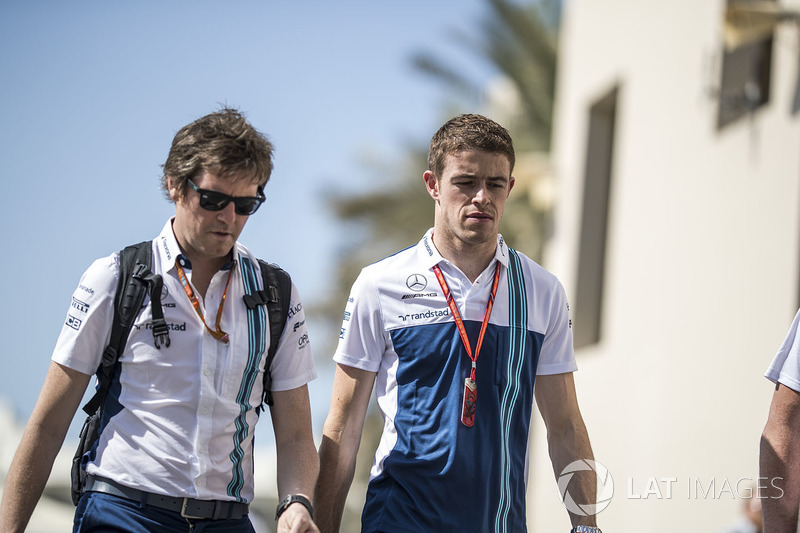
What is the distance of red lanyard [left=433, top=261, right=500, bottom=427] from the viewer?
5.23 meters

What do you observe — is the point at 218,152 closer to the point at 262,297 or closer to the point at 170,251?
the point at 170,251

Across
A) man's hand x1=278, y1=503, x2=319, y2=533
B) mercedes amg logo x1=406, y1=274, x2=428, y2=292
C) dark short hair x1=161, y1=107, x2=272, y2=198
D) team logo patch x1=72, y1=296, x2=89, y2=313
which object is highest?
dark short hair x1=161, y1=107, x2=272, y2=198

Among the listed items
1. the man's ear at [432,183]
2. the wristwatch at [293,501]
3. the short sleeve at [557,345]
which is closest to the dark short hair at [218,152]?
the man's ear at [432,183]

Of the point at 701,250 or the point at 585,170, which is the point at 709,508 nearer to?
the point at 701,250

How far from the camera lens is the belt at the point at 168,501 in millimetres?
4766

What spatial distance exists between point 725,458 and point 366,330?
6794 mm

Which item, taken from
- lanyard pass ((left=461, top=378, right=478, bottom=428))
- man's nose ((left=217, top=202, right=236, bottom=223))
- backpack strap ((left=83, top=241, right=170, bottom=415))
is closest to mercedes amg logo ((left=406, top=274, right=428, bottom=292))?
lanyard pass ((left=461, top=378, right=478, bottom=428))

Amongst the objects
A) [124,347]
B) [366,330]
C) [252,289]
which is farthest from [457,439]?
[124,347]

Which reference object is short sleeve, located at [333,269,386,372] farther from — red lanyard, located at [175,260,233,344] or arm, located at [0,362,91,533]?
arm, located at [0,362,91,533]

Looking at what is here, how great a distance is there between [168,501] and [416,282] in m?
1.59

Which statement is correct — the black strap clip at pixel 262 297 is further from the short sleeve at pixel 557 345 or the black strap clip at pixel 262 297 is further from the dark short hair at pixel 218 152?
the short sleeve at pixel 557 345

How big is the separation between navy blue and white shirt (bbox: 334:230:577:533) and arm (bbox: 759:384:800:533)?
42.5 inches

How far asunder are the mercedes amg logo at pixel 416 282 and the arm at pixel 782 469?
1.70m

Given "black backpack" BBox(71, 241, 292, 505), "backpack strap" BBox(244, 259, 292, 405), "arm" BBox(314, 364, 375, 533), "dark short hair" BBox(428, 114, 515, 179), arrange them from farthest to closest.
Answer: "dark short hair" BBox(428, 114, 515, 179) < "arm" BBox(314, 364, 375, 533) < "backpack strap" BBox(244, 259, 292, 405) < "black backpack" BBox(71, 241, 292, 505)
